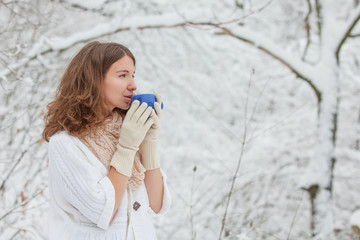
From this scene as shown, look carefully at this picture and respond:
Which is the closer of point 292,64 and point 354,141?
point 292,64

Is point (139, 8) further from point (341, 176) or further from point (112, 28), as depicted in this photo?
point (341, 176)

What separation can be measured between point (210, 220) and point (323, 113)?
7.62 ft

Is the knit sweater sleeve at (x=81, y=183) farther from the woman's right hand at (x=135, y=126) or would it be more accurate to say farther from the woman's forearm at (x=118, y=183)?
the woman's right hand at (x=135, y=126)

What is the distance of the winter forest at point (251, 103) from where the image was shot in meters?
4.39

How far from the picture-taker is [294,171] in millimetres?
6008

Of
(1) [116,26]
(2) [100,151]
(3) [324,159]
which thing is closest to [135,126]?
(2) [100,151]

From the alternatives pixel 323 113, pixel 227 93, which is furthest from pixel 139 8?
pixel 323 113

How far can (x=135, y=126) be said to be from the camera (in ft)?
3.82

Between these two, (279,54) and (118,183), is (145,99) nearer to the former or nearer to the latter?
(118,183)

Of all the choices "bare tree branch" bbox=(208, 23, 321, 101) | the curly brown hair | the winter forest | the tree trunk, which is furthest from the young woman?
the tree trunk

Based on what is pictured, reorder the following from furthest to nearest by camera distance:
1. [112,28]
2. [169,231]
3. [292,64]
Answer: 1. [169,231]
2. [292,64]
3. [112,28]

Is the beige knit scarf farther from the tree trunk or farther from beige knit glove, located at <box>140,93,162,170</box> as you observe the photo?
the tree trunk

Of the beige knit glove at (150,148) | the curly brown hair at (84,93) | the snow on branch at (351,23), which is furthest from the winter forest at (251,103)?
the beige knit glove at (150,148)

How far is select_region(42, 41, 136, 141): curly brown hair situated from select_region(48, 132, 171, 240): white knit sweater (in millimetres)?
57
